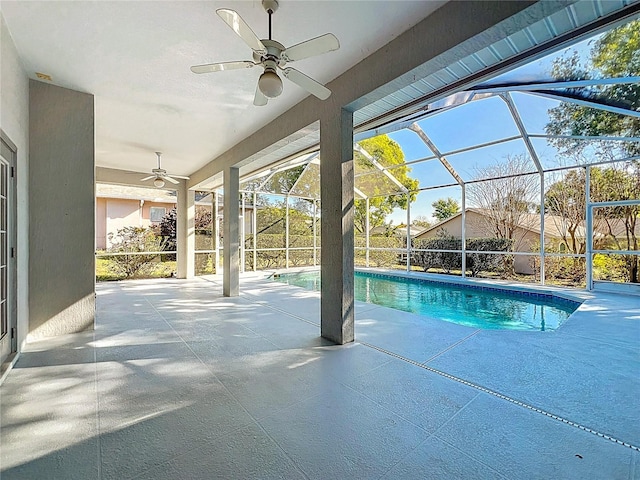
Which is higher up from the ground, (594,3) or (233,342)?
Result: (594,3)

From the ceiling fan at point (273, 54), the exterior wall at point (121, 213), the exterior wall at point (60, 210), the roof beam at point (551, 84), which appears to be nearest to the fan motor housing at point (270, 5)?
the ceiling fan at point (273, 54)

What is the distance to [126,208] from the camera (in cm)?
1180

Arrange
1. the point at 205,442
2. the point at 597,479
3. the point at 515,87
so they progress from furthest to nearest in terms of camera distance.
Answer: the point at 515,87 → the point at 205,442 → the point at 597,479

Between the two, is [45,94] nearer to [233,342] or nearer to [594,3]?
[233,342]

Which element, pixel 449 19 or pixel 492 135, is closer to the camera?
pixel 449 19

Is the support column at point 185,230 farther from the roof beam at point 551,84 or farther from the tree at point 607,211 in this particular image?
the tree at point 607,211

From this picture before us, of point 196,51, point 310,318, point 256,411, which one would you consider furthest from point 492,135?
point 256,411

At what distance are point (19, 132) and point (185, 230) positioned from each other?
242 inches

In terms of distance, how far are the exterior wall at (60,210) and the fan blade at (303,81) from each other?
3059mm

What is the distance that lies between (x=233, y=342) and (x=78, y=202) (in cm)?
267

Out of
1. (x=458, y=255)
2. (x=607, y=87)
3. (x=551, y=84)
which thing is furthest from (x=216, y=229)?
(x=607, y=87)

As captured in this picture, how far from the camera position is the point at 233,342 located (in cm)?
362

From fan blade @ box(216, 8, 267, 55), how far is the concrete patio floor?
2.60 metres

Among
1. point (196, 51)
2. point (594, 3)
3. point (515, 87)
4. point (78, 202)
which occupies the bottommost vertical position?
point (78, 202)
